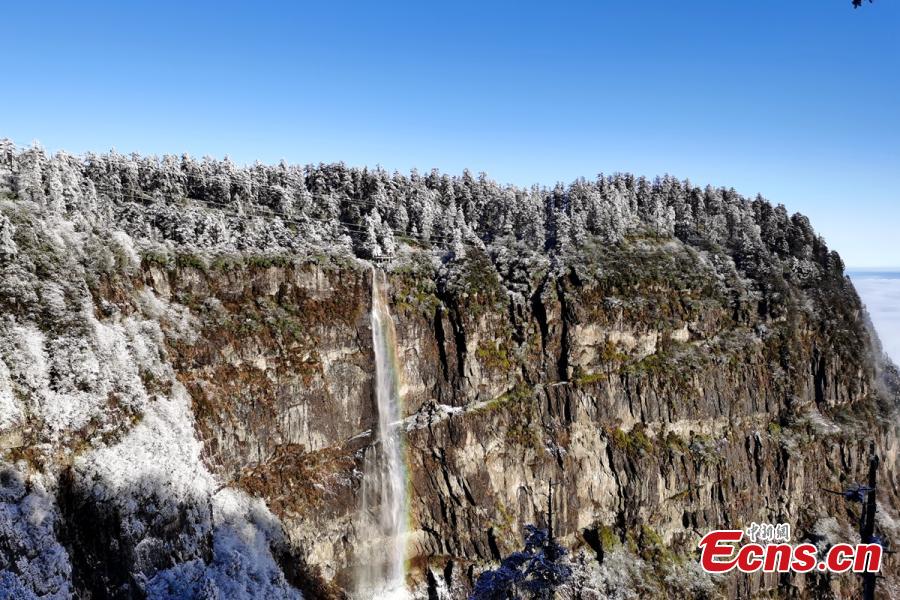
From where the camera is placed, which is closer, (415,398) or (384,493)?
(384,493)

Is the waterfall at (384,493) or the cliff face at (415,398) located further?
the waterfall at (384,493)

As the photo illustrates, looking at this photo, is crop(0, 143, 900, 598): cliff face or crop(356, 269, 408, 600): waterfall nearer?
crop(0, 143, 900, 598): cliff face

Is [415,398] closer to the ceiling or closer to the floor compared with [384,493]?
closer to the ceiling

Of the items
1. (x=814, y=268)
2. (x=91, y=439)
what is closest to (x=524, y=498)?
(x=91, y=439)
